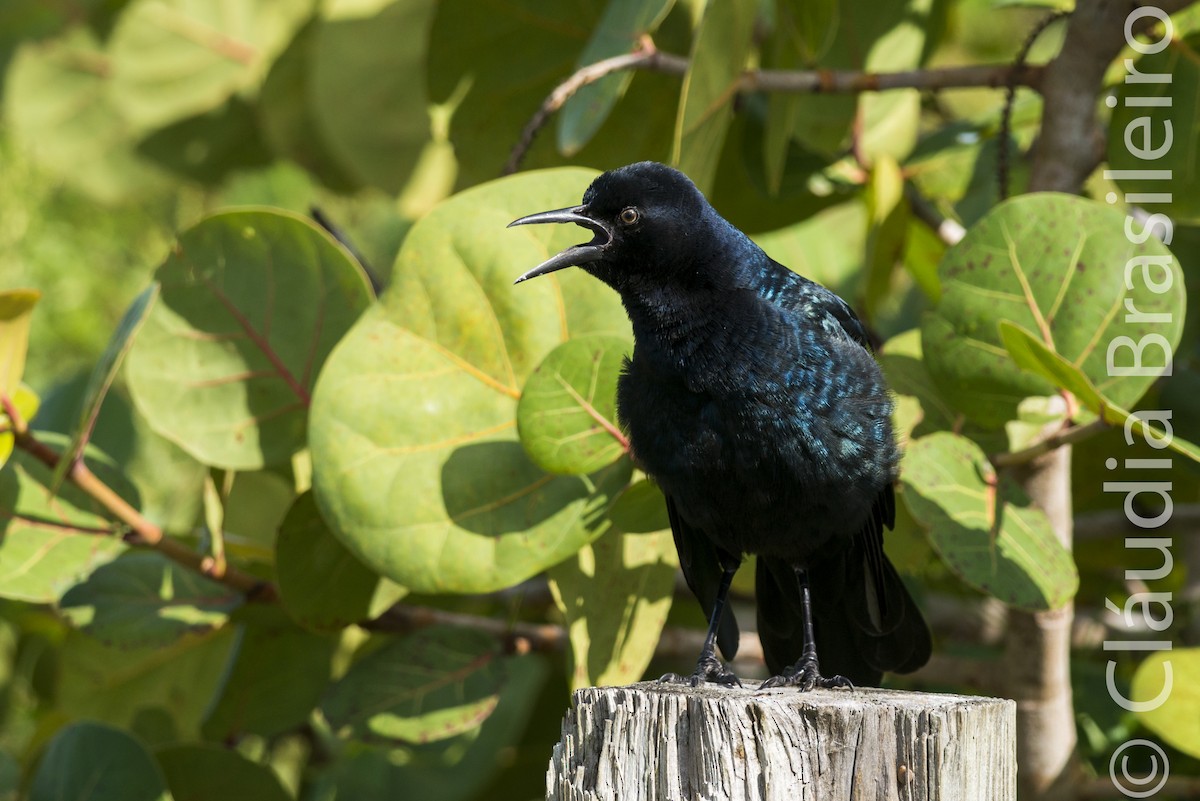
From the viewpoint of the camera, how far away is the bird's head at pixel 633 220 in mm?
2129

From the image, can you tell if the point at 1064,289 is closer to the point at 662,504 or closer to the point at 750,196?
the point at 662,504

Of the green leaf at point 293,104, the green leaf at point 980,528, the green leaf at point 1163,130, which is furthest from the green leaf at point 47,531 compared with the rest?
the green leaf at point 1163,130

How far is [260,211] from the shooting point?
2484 millimetres

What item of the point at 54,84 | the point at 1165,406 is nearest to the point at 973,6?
the point at 1165,406

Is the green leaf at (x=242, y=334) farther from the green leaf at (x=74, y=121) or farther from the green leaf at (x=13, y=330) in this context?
the green leaf at (x=74, y=121)

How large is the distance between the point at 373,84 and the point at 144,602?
5.99 feet

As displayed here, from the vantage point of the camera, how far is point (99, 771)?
2.44m

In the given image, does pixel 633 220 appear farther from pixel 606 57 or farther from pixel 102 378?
pixel 102 378

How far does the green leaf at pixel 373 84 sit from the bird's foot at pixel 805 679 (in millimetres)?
2130

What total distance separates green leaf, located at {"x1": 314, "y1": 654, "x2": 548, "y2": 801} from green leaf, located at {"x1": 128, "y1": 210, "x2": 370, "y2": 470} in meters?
1.14

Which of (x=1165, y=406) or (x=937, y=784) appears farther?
(x=1165, y=406)

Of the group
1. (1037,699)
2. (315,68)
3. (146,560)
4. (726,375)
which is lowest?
(1037,699)

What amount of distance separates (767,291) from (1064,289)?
530mm

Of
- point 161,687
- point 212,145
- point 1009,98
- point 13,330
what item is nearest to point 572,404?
point 13,330
